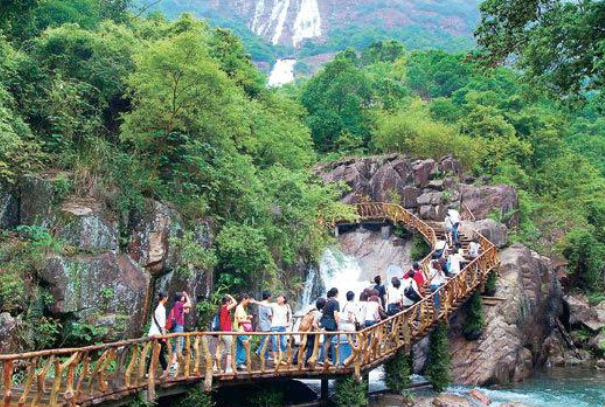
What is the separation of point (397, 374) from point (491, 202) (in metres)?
13.4

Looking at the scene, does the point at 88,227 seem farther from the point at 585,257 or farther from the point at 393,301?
the point at 585,257

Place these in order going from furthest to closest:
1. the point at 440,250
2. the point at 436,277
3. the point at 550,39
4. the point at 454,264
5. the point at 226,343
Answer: the point at 440,250, the point at 454,264, the point at 436,277, the point at 226,343, the point at 550,39

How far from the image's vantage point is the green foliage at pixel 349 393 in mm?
11953

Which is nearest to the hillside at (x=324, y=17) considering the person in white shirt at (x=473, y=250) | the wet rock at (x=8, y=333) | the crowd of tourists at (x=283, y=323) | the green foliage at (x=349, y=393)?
the person in white shirt at (x=473, y=250)

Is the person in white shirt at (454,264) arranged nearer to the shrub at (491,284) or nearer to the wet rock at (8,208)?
the shrub at (491,284)

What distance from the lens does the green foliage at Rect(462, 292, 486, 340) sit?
17094mm

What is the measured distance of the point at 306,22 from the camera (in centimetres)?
11888

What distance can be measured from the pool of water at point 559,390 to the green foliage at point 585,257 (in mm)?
5939

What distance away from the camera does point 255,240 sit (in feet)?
48.6

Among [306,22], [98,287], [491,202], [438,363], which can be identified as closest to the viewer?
[98,287]

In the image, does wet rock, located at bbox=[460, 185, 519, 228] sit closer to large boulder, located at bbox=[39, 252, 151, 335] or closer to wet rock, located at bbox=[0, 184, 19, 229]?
large boulder, located at bbox=[39, 252, 151, 335]

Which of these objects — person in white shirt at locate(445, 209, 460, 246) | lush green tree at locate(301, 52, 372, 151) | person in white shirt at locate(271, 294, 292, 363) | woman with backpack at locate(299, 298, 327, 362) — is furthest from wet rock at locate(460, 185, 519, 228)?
person in white shirt at locate(271, 294, 292, 363)

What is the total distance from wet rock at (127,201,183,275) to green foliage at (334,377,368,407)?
473 centimetres

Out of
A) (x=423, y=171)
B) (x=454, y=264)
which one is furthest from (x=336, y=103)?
(x=454, y=264)
